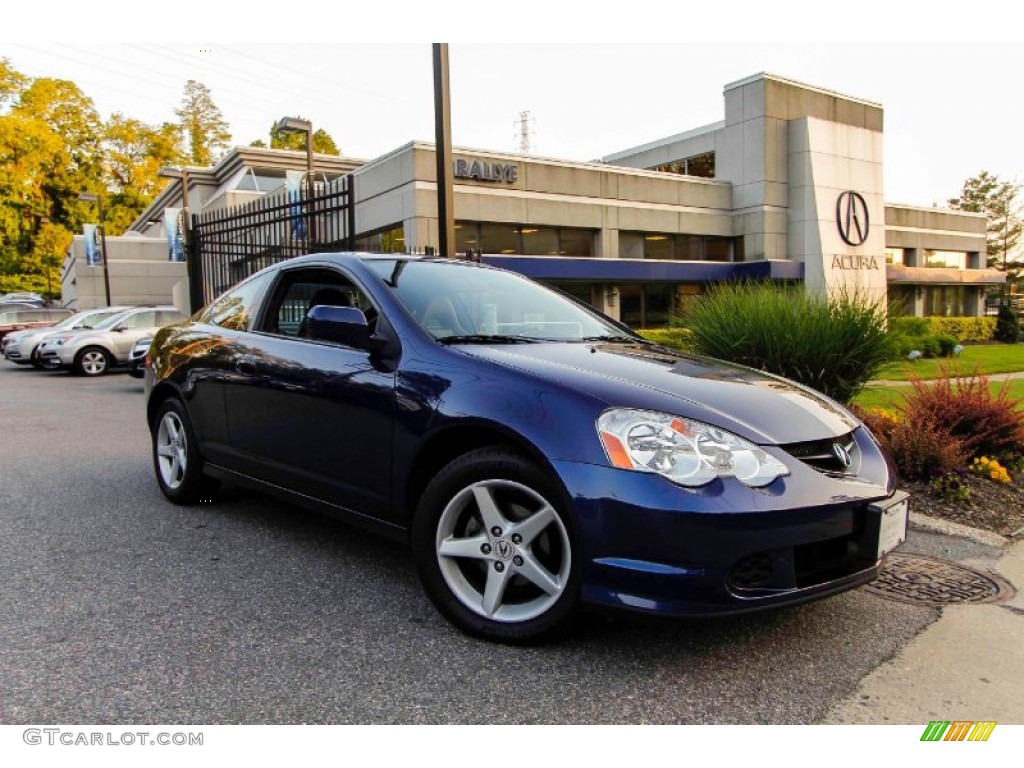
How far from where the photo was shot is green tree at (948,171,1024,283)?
57.9 m

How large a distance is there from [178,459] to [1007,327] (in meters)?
39.3

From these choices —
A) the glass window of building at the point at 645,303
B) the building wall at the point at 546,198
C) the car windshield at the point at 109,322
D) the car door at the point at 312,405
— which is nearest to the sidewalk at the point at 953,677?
the car door at the point at 312,405

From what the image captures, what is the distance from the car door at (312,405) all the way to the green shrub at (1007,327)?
38655mm

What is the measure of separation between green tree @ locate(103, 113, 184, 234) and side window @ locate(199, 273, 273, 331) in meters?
58.2

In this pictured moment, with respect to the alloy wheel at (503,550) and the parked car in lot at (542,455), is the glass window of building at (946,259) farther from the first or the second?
the alloy wheel at (503,550)

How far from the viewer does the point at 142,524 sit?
459 centimetres

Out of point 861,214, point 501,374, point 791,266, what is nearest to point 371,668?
point 501,374

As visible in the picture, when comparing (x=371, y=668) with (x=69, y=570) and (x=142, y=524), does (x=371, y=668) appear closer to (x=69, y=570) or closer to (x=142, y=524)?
(x=69, y=570)

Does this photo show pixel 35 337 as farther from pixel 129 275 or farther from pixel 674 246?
Result: pixel 674 246

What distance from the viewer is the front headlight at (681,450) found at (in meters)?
2.59

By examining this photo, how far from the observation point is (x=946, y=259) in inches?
1507

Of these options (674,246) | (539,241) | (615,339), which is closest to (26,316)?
(539,241)

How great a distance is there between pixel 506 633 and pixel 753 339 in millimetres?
4253

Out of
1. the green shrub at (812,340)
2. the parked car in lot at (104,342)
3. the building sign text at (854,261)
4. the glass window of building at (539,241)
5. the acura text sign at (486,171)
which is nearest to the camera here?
the green shrub at (812,340)
